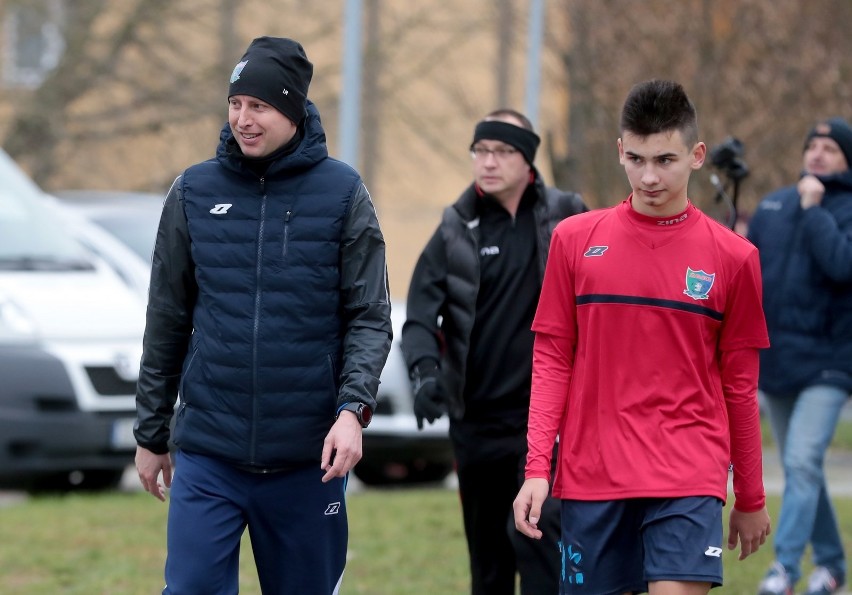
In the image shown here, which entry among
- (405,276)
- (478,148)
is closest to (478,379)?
(478,148)

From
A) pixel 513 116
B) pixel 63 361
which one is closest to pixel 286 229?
pixel 513 116

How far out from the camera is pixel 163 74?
21.8 metres

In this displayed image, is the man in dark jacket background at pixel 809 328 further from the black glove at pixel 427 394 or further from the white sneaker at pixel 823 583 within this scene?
the black glove at pixel 427 394

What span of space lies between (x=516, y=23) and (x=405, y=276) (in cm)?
995

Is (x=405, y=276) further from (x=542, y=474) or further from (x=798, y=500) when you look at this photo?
(x=542, y=474)

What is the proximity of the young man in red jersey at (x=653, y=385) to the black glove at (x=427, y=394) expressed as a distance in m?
1.44

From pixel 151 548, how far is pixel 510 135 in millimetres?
3313

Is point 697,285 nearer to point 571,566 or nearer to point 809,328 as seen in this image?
point 571,566

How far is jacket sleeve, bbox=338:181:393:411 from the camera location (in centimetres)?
463

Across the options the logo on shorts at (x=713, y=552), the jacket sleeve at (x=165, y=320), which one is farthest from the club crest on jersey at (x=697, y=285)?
the jacket sleeve at (x=165, y=320)

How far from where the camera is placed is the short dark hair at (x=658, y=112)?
444 cm

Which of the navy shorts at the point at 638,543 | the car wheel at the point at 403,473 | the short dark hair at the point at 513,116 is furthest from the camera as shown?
the car wheel at the point at 403,473

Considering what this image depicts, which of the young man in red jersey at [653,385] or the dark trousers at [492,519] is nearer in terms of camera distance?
the young man in red jersey at [653,385]

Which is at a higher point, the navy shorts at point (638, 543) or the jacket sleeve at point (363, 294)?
the jacket sleeve at point (363, 294)
